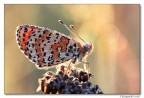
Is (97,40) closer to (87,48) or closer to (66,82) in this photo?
(87,48)

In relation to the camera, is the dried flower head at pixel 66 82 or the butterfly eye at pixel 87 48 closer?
Answer: the dried flower head at pixel 66 82

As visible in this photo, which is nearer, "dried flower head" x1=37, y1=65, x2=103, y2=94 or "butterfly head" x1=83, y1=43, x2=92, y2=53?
"dried flower head" x1=37, y1=65, x2=103, y2=94

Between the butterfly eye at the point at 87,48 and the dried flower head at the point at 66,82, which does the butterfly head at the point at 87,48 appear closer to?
the butterfly eye at the point at 87,48

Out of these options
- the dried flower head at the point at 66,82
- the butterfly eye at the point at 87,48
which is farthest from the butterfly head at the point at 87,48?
the dried flower head at the point at 66,82

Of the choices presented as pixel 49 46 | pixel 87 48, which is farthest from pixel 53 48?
pixel 87 48

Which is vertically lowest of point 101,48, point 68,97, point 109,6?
point 68,97

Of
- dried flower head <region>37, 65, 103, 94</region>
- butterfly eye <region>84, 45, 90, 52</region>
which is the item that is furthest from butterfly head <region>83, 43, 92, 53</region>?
dried flower head <region>37, 65, 103, 94</region>

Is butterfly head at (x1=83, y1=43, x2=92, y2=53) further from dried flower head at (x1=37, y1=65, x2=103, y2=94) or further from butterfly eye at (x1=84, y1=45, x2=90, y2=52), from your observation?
dried flower head at (x1=37, y1=65, x2=103, y2=94)

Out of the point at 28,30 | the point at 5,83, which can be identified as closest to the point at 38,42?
the point at 28,30

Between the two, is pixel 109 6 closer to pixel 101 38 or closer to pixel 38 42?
pixel 101 38
